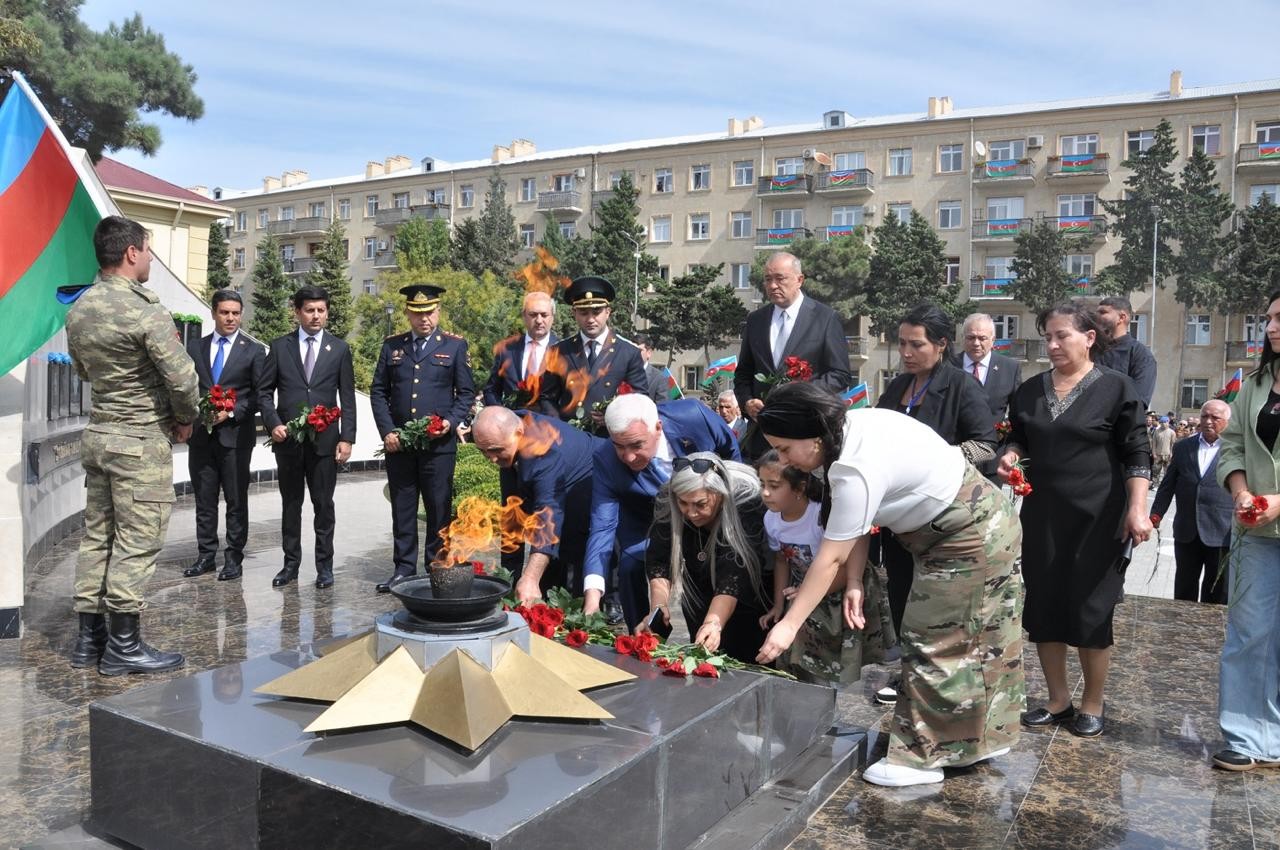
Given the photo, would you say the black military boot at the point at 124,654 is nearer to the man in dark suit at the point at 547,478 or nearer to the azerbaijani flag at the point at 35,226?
the azerbaijani flag at the point at 35,226

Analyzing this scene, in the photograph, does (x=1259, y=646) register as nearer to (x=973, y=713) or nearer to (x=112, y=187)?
(x=973, y=713)

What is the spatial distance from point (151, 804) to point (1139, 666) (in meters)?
4.90

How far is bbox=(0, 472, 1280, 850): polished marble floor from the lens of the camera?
332cm

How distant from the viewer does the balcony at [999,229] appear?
42.8m

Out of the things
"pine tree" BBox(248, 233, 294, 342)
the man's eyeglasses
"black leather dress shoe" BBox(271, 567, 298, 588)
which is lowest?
"black leather dress shoe" BBox(271, 567, 298, 588)

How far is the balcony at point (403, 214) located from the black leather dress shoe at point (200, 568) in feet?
156

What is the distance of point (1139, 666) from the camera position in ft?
18.0

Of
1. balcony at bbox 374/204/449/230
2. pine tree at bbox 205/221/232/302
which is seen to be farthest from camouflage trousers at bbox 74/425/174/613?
pine tree at bbox 205/221/232/302

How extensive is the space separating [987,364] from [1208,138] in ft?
134

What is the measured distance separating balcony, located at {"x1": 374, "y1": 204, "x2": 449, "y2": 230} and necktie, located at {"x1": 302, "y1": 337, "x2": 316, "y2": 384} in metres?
47.4

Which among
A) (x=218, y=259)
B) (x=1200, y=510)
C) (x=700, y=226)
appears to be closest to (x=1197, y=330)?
(x=700, y=226)

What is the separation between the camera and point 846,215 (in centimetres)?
4588

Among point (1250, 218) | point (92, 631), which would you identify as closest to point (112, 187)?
point (92, 631)

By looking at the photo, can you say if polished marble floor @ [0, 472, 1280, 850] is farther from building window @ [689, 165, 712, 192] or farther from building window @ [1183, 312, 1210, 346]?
building window @ [689, 165, 712, 192]
